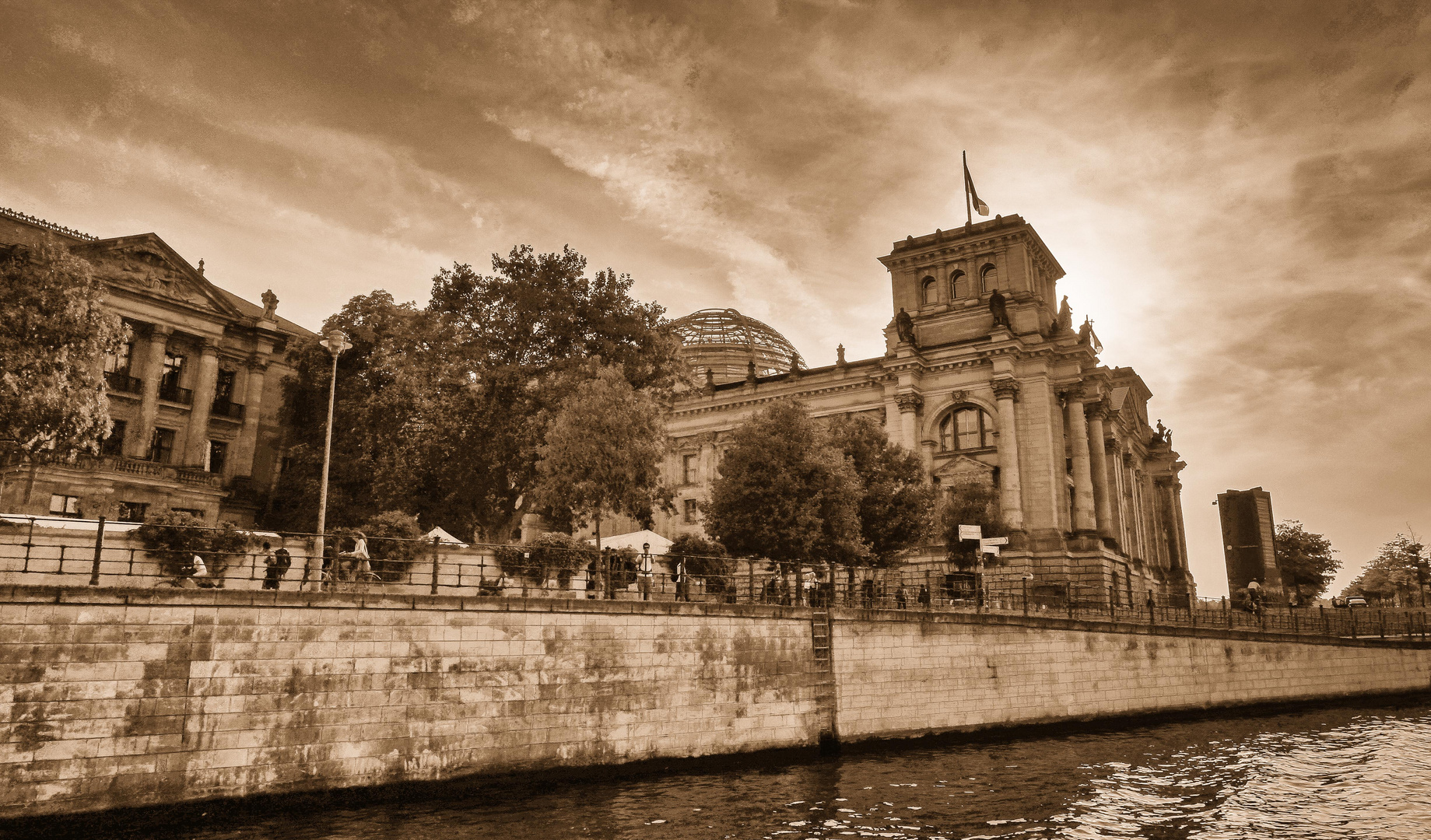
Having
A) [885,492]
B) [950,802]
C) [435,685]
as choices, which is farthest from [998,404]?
[435,685]

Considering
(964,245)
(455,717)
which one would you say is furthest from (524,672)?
(964,245)

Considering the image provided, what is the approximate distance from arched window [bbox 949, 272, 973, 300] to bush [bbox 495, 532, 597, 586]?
142 ft

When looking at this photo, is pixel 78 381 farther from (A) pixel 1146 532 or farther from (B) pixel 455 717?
(A) pixel 1146 532

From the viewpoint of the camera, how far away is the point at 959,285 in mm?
60594

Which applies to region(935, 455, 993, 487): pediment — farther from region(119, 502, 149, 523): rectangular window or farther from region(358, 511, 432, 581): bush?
region(119, 502, 149, 523): rectangular window

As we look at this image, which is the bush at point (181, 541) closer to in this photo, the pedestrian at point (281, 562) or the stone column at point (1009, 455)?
the pedestrian at point (281, 562)

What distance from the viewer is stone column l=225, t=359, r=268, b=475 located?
4291cm

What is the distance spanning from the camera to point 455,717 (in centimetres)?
1789

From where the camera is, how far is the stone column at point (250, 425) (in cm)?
4291

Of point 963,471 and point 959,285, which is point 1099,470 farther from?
point 959,285

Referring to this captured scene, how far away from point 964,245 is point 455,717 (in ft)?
165

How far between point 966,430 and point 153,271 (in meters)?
43.3

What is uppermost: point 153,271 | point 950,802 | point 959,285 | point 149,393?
point 959,285

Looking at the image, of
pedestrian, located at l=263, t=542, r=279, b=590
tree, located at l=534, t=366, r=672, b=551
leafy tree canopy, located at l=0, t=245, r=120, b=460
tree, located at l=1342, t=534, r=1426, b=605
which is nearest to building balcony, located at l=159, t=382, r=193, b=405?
leafy tree canopy, located at l=0, t=245, r=120, b=460
